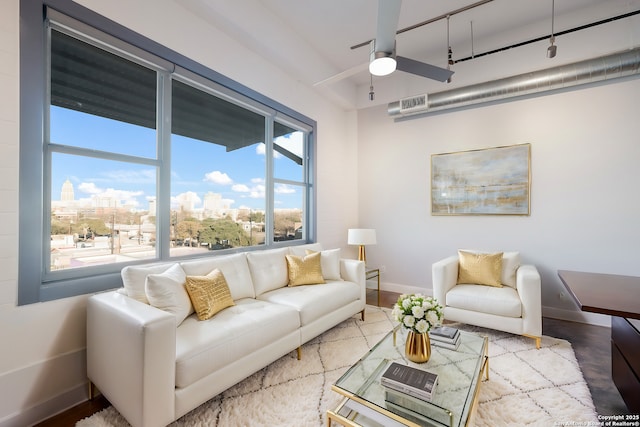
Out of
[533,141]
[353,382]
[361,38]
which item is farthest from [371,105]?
[353,382]

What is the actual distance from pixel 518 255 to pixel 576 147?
1466 mm

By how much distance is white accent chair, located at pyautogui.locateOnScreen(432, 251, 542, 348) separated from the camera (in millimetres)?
2662

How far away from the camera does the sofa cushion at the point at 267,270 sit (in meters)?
2.81

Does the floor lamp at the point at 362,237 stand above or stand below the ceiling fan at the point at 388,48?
below

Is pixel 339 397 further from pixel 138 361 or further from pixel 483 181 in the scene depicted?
pixel 483 181

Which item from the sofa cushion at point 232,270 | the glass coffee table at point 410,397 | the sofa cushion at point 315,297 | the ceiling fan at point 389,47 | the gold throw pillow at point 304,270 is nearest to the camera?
the glass coffee table at point 410,397

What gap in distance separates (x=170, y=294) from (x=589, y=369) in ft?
10.8

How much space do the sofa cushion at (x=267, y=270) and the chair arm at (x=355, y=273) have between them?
0.73 metres

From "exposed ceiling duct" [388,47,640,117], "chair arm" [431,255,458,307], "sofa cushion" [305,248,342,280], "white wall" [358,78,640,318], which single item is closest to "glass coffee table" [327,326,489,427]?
"chair arm" [431,255,458,307]

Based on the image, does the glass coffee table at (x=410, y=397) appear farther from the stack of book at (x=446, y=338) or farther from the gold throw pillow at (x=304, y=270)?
the gold throw pillow at (x=304, y=270)

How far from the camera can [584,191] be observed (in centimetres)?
330

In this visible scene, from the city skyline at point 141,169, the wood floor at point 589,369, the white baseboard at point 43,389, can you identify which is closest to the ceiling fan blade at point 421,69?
the city skyline at point 141,169

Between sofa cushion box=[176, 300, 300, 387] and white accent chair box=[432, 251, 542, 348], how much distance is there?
5.77 ft

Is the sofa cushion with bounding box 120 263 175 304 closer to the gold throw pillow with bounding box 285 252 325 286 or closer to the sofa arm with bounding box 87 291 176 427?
the sofa arm with bounding box 87 291 176 427
